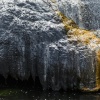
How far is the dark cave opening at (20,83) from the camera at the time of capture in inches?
1267

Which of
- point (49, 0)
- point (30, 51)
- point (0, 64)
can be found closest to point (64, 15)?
point (49, 0)

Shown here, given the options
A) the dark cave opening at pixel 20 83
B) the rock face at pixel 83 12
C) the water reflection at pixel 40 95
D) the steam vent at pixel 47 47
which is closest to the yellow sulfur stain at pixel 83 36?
the steam vent at pixel 47 47

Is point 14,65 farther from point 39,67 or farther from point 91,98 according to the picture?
point 91,98

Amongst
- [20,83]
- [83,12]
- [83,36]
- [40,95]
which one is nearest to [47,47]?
[83,36]

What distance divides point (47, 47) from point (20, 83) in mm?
4574

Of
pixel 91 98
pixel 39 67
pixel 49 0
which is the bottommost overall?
pixel 91 98

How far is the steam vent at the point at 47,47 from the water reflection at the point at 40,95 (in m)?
0.85

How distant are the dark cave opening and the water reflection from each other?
154cm

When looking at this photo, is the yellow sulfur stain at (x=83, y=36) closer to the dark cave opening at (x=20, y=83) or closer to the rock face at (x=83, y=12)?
the rock face at (x=83, y=12)

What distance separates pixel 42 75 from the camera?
30109 mm

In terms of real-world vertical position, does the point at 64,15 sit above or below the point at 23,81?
above

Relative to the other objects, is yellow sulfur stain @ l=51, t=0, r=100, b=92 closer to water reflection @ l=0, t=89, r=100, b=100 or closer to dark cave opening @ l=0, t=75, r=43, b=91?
water reflection @ l=0, t=89, r=100, b=100

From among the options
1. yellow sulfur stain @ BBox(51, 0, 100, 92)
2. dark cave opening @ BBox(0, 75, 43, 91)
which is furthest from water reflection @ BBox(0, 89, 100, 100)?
dark cave opening @ BBox(0, 75, 43, 91)

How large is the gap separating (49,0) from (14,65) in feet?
20.9
